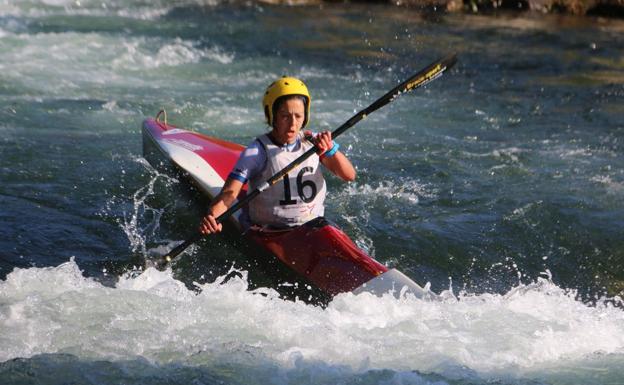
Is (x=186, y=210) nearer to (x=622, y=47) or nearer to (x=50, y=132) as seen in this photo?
(x=50, y=132)

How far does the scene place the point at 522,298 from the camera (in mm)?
5289

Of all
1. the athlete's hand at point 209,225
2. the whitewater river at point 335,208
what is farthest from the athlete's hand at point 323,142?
the whitewater river at point 335,208

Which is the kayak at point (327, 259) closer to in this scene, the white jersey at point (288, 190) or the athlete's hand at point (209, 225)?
the white jersey at point (288, 190)

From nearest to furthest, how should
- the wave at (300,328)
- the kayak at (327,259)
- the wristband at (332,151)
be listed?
the wave at (300,328), the kayak at (327,259), the wristband at (332,151)

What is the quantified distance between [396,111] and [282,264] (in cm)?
522

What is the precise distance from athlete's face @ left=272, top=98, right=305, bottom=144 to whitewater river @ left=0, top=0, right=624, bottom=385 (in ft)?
2.64

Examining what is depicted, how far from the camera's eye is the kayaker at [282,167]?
210 inches

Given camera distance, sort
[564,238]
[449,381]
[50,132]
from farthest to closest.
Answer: [50,132] → [564,238] → [449,381]

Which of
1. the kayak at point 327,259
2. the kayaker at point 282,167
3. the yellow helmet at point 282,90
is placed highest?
the yellow helmet at point 282,90

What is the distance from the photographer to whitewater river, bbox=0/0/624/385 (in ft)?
15.5

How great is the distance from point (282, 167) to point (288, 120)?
0.29 meters

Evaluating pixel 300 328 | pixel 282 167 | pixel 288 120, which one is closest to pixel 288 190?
pixel 282 167

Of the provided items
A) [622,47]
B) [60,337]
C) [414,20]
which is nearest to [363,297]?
[60,337]

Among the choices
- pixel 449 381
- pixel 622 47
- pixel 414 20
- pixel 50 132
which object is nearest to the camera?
pixel 449 381
